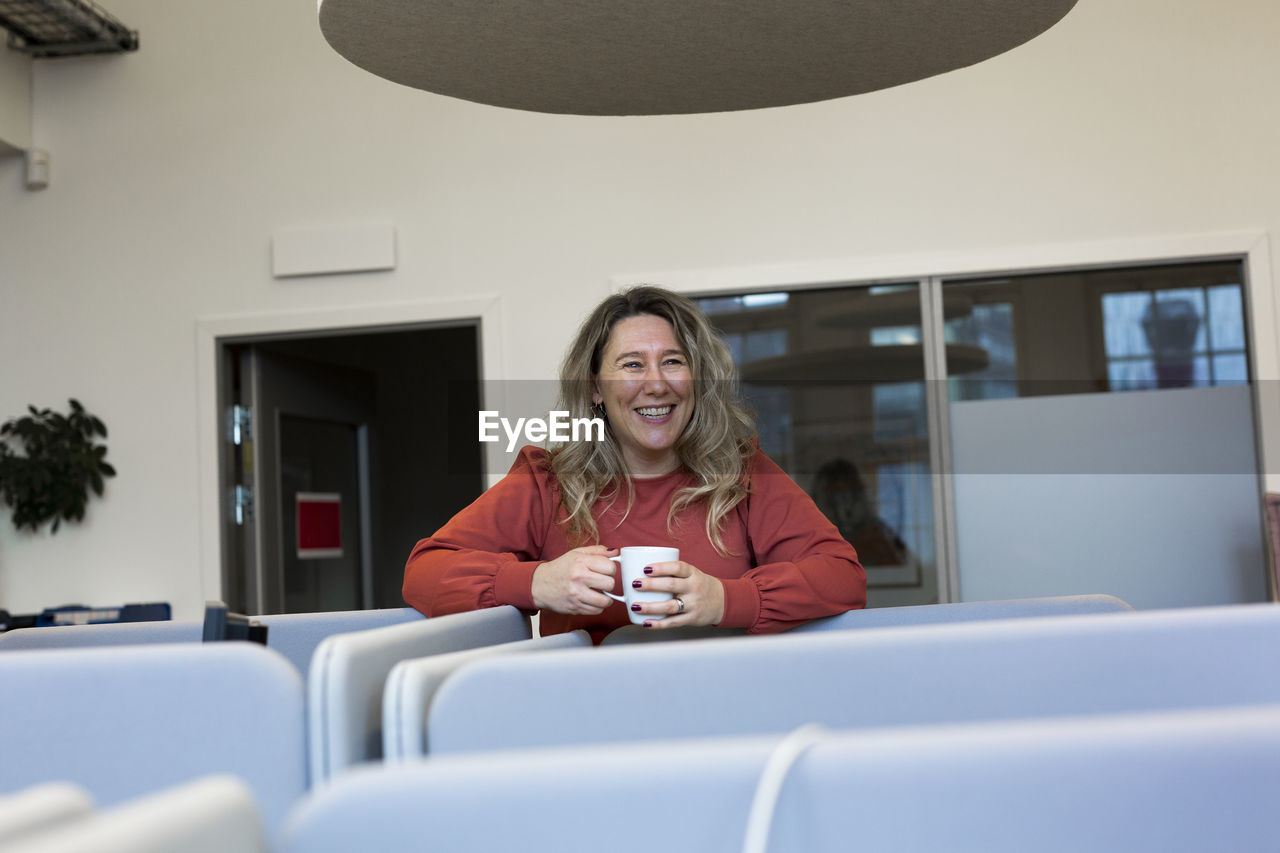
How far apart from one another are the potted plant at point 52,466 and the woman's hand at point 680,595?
150 inches

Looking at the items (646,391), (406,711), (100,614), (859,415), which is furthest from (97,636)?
(100,614)

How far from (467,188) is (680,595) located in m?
3.36

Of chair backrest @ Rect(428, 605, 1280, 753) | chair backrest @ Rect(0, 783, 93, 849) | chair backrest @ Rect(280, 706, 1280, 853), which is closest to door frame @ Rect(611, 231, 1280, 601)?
chair backrest @ Rect(428, 605, 1280, 753)

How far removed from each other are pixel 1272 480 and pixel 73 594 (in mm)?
4459

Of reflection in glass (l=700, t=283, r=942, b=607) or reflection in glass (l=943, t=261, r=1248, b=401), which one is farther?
reflection in glass (l=700, t=283, r=942, b=607)

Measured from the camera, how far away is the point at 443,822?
0.41m

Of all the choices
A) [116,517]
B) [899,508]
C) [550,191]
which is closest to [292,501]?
[116,517]

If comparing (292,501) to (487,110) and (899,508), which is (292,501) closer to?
(487,110)

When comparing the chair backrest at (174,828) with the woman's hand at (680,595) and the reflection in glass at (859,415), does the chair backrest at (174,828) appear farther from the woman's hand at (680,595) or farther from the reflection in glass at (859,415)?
the reflection in glass at (859,415)

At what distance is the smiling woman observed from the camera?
1.51m

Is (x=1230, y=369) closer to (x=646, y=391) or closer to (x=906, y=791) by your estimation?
(x=646, y=391)

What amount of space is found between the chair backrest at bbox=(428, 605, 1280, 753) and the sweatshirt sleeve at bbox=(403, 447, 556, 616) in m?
0.85

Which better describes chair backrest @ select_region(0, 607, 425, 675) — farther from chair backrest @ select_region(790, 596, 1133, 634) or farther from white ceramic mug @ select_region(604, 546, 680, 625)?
chair backrest @ select_region(790, 596, 1133, 634)

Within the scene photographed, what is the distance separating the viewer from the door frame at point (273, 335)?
176 inches
